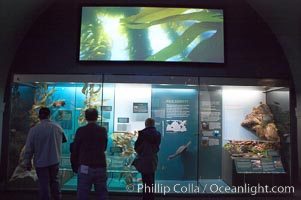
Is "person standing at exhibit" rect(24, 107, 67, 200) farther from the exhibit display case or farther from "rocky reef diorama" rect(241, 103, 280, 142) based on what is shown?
"rocky reef diorama" rect(241, 103, 280, 142)

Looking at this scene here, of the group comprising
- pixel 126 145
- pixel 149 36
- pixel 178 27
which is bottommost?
pixel 126 145

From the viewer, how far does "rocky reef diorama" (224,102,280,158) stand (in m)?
6.88

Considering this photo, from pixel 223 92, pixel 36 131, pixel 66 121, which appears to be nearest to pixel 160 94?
pixel 223 92

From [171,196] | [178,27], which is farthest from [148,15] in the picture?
[171,196]

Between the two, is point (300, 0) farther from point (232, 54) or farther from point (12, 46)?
point (12, 46)

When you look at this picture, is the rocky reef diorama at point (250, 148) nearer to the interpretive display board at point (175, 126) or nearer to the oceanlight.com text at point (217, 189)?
the oceanlight.com text at point (217, 189)

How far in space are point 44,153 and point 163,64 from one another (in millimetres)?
3197

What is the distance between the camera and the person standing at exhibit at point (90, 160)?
12.4 feet

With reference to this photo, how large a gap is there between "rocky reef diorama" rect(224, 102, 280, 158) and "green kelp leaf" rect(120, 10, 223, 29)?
224 cm

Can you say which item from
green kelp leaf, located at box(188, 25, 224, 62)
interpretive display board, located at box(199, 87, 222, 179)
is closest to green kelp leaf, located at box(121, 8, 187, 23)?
green kelp leaf, located at box(188, 25, 224, 62)

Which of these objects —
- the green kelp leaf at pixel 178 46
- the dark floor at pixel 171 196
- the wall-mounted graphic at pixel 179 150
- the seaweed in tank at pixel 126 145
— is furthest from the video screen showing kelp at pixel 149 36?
the dark floor at pixel 171 196

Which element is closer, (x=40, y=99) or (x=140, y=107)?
(x=40, y=99)

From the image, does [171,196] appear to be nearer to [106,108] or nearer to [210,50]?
[106,108]

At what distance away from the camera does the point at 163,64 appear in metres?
6.60
